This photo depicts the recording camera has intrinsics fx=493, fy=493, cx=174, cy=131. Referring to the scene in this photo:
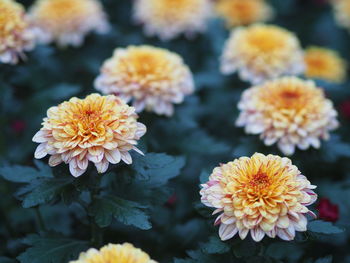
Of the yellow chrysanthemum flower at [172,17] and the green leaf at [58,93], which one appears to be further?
the yellow chrysanthemum flower at [172,17]

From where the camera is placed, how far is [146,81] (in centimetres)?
247

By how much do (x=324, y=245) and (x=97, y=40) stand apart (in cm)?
221

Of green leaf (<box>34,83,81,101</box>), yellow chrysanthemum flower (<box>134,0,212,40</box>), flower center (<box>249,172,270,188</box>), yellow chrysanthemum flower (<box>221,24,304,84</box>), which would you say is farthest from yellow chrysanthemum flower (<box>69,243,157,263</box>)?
yellow chrysanthemum flower (<box>134,0,212,40</box>)

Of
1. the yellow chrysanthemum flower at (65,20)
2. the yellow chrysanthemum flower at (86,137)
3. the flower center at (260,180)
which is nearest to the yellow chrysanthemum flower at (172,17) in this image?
the yellow chrysanthemum flower at (65,20)

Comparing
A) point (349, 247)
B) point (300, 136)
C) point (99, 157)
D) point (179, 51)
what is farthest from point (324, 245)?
point (179, 51)

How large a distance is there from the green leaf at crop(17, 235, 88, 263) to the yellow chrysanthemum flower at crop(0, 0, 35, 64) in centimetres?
96

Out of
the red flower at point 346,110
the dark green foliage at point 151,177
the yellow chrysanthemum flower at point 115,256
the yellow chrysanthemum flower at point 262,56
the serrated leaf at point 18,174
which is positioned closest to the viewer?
the yellow chrysanthemum flower at point 115,256

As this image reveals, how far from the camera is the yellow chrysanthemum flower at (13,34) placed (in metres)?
2.43

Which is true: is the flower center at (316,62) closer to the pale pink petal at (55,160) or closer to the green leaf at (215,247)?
the green leaf at (215,247)

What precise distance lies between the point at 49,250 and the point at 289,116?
127 cm

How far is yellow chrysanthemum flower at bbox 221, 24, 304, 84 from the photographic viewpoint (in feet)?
9.80

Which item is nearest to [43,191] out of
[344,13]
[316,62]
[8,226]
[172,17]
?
[8,226]

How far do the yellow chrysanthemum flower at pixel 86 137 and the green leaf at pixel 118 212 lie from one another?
0.18 meters

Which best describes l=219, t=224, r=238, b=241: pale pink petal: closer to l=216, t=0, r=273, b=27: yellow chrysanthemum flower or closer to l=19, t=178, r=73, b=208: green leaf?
l=19, t=178, r=73, b=208: green leaf
